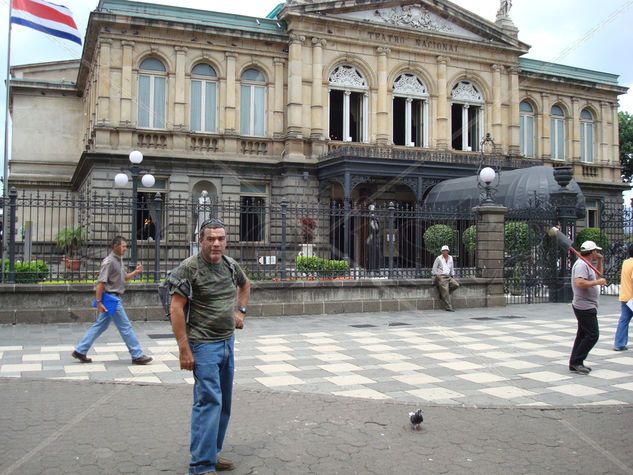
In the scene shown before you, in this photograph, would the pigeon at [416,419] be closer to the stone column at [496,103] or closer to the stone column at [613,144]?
the stone column at [496,103]

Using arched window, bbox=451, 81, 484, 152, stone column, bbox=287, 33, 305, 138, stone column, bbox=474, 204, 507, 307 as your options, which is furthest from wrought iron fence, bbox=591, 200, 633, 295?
stone column, bbox=287, 33, 305, 138

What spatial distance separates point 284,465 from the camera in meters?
5.07

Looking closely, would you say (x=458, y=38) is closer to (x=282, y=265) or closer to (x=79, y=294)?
(x=282, y=265)

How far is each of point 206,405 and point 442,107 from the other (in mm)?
28351

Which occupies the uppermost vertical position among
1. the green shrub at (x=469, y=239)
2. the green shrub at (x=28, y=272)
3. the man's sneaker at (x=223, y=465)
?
the green shrub at (x=469, y=239)

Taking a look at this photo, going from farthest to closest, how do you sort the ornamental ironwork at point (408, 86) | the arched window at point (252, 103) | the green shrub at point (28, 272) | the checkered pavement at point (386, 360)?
the ornamental ironwork at point (408, 86), the arched window at point (252, 103), the green shrub at point (28, 272), the checkered pavement at point (386, 360)

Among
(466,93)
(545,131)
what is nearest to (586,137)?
(545,131)

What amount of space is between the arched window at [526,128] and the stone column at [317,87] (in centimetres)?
1229

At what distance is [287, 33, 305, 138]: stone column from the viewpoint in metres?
28.3

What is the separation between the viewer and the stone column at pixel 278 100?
28.9 meters

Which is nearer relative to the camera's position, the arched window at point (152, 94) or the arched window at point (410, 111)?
the arched window at point (152, 94)

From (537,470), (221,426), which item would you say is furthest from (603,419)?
(221,426)

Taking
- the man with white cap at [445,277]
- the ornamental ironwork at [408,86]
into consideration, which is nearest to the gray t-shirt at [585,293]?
the man with white cap at [445,277]

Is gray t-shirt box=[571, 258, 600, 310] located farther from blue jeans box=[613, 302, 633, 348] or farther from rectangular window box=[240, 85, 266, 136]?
rectangular window box=[240, 85, 266, 136]
